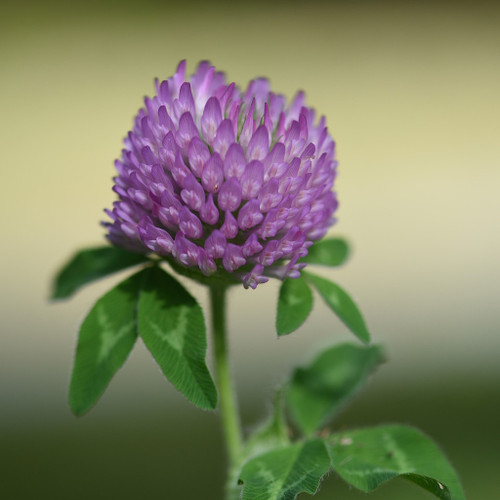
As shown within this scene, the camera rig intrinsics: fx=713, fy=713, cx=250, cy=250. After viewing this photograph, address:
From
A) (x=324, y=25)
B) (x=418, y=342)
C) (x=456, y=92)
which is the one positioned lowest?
(x=418, y=342)

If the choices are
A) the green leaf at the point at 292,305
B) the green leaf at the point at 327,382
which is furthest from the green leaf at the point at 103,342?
the green leaf at the point at 327,382

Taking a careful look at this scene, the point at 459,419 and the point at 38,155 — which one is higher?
the point at 38,155

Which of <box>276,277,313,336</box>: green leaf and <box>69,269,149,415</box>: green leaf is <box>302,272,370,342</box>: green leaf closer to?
<box>276,277,313,336</box>: green leaf

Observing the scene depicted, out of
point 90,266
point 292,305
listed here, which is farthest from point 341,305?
point 90,266

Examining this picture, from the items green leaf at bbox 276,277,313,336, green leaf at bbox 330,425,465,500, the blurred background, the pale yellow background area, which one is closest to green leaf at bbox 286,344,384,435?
green leaf at bbox 330,425,465,500

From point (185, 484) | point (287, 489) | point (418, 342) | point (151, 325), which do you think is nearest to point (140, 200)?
point (151, 325)

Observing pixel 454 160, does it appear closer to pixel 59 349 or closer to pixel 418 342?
pixel 418 342
